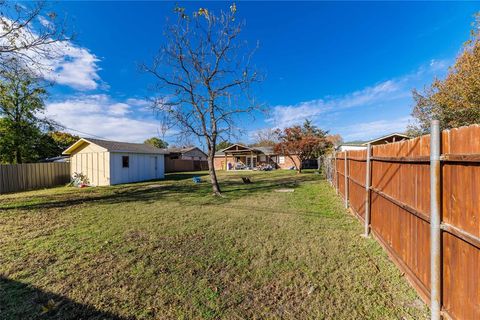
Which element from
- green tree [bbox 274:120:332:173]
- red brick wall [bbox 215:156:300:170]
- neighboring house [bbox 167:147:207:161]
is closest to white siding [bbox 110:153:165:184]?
neighboring house [bbox 167:147:207:161]

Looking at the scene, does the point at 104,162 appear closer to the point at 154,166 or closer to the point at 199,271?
the point at 154,166

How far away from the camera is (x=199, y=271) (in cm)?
329

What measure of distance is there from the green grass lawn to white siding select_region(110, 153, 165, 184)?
9642 mm

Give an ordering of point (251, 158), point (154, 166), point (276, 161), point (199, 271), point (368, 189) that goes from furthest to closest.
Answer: point (276, 161), point (251, 158), point (154, 166), point (368, 189), point (199, 271)

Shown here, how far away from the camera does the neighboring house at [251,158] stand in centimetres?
3130

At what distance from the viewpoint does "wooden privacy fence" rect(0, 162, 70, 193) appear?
12609 millimetres

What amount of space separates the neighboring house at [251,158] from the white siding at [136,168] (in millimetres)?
13325

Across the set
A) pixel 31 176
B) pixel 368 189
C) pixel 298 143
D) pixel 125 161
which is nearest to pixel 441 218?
pixel 368 189

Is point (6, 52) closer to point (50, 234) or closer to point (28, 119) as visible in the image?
point (50, 234)

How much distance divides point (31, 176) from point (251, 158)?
73.9ft

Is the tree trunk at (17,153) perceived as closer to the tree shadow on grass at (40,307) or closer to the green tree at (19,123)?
the green tree at (19,123)

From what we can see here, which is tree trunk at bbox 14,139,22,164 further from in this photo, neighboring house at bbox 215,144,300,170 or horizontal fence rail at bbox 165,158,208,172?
neighboring house at bbox 215,144,300,170

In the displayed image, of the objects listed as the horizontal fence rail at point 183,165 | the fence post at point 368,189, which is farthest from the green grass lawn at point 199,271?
the horizontal fence rail at point 183,165

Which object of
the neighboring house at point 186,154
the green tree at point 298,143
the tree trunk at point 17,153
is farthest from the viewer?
the neighboring house at point 186,154
